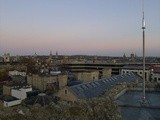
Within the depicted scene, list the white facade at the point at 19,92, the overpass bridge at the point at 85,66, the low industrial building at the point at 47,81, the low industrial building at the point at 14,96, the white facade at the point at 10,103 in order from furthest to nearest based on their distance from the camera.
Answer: the overpass bridge at the point at 85,66, the low industrial building at the point at 47,81, the white facade at the point at 19,92, the low industrial building at the point at 14,96, the white facade at the point at 10,103

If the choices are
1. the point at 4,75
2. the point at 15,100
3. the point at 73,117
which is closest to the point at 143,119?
the point at 73,117

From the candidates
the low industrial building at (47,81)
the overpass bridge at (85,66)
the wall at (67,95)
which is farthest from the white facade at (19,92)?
the overpass bridge at (85,66)

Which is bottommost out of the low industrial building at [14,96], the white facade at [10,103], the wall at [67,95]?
the white facade at [10,103]

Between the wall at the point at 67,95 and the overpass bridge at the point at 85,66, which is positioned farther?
the overpass bridge at the point at 85,66

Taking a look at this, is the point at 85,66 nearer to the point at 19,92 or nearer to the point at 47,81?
the point at 47,81

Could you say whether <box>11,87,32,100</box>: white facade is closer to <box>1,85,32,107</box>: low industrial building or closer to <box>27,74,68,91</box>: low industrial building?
<box>1,85,32,107</box>: low industrial building

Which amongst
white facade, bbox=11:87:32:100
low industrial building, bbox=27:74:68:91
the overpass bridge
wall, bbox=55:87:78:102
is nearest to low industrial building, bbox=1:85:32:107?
white facade, bbox=11:87:32:100

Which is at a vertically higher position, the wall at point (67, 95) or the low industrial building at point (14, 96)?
the wall at point (67, 95)

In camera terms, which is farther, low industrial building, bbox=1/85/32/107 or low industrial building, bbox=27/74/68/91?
low industrial building, bbox=27/74/68/91

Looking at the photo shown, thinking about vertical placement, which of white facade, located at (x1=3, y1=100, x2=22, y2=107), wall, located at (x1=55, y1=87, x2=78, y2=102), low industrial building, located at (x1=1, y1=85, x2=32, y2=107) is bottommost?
white facade, located at (x1=3, y1=100, x2=22, y2=107)

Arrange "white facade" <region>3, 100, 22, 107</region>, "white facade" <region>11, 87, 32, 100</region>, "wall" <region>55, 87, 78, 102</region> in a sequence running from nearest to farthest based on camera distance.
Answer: "wall" <region>55, 87, 78, 102</region> → "white facade" <region>3, 100, 22, 107</region> → "white facade" <region>11, 87, 32, 100</region>

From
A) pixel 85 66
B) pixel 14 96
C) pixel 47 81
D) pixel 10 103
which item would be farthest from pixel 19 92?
pixel 85 66

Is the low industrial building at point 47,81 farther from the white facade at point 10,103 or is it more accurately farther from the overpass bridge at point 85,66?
the overpass bridge at point 85,66

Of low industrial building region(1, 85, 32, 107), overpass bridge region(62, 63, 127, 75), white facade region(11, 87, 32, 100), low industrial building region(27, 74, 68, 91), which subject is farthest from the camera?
overpass bridge region(62, 63, 127, 75)
